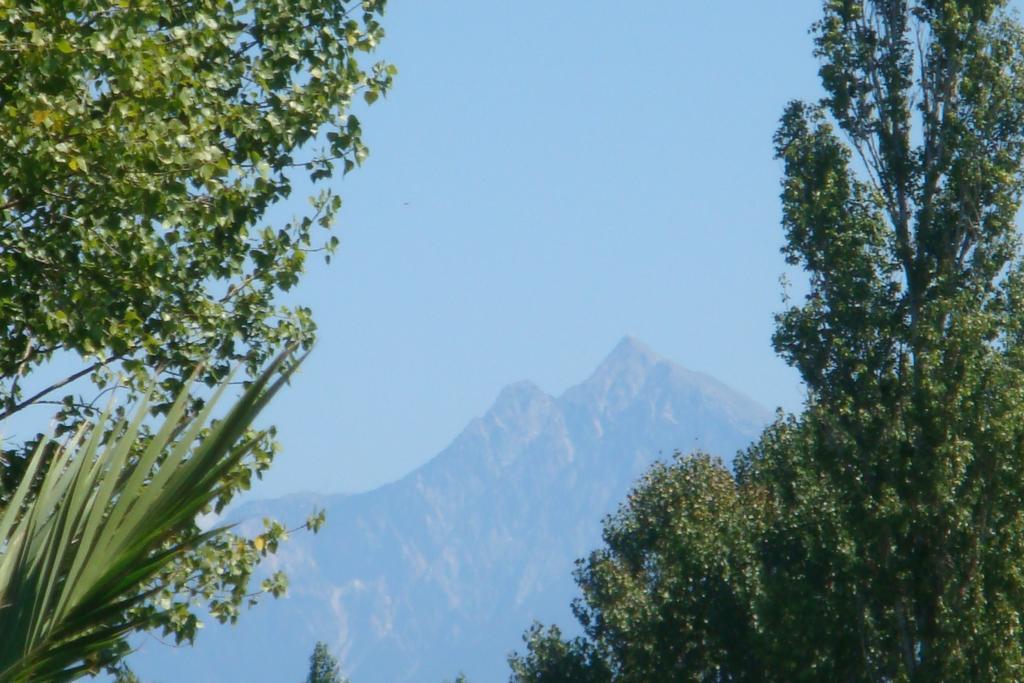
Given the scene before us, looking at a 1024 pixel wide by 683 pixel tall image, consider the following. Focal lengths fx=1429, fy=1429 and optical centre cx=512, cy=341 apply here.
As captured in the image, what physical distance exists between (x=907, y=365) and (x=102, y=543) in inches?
976

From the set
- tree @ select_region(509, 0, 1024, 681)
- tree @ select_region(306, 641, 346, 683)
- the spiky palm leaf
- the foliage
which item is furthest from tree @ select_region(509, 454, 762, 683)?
tree @ select_region(306, 641, 346, 683)

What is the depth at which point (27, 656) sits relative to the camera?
11.0 feet

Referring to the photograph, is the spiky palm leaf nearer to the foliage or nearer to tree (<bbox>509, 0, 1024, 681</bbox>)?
tree (<bbox>509, 0, 1024, 681</bbox>)

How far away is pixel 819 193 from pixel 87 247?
20216 mm

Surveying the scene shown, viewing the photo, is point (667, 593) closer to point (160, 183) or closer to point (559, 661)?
point (559, 661)

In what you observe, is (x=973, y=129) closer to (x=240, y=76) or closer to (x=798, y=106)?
(x=798, y=106)

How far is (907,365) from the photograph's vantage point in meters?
26.7

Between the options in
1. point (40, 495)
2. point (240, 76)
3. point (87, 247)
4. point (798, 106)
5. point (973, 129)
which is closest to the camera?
point (40, 495)

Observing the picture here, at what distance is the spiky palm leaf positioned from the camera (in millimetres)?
3285

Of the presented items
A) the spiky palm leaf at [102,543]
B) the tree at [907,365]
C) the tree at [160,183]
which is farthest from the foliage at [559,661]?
the spiky palm leaf at [102,543]

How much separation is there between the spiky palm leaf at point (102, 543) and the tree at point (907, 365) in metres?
23.0

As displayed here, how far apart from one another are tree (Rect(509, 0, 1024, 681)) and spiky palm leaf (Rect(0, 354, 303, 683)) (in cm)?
2304

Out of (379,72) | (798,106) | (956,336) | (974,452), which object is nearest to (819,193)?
(798,106)

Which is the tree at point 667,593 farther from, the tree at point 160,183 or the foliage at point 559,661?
the tree at point 160,183
